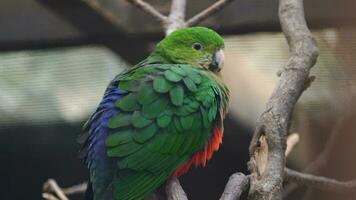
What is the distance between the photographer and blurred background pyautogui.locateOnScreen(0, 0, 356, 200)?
264 centimetres

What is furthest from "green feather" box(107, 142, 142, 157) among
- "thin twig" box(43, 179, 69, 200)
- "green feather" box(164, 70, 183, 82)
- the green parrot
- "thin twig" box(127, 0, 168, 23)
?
"thin twig" box(127, 0, 168, 23)

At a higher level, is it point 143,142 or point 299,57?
point 299,57

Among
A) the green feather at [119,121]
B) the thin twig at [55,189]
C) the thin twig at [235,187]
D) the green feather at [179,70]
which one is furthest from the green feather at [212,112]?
the thin twig at [55,189]

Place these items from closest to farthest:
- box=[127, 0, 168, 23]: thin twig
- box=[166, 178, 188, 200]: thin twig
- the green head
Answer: box=[166, 178, 188, 200]: thin twig → the green head → box=[127, 0, 168, 23]: thin twig

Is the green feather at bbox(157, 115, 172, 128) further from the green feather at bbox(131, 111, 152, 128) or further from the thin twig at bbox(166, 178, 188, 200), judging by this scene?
the thin twig at bbox(166, 178, 188, 200)

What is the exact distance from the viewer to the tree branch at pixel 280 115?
4.89 feet

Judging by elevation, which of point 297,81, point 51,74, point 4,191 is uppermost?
point 297,81

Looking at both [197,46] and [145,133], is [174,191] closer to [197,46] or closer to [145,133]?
[145,133]

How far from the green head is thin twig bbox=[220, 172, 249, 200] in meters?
0.60

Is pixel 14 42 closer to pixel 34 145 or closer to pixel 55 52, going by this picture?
pixel 55 52

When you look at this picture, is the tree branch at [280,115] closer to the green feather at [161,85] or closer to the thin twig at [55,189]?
the green feather at [161,85]

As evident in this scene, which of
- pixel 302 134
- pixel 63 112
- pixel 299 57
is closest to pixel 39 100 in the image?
pixel 63 112

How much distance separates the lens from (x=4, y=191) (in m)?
2.94

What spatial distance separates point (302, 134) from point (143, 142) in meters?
1.19
